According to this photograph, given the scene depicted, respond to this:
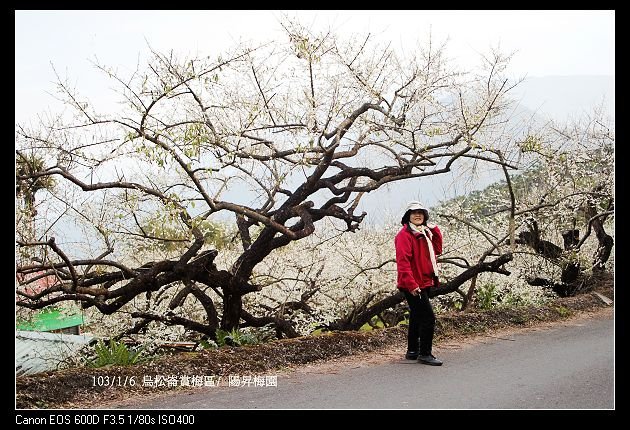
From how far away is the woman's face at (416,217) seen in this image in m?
6.03

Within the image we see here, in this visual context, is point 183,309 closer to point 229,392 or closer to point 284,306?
point 284,306

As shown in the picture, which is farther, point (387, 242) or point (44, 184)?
point (387, 242)

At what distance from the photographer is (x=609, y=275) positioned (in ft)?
38.0

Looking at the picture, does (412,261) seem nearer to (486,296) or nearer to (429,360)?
(429,360)

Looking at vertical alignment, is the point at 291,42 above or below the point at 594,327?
above

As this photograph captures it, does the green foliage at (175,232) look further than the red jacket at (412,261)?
Yes

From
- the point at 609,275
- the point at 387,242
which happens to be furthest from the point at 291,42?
the point at 609,275

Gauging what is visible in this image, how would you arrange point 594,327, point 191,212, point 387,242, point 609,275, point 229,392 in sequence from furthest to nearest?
point 609,275
point 387,242
point 594,327
point 191,212
point 229,392

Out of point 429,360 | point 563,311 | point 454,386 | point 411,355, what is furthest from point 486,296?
point 454,386

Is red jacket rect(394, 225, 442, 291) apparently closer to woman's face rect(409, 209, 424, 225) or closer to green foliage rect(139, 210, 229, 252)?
woman's face rect(409, 209, 424, 225)

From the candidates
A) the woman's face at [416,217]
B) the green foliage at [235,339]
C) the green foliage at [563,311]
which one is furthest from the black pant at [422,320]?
the green foliage at [563,311]

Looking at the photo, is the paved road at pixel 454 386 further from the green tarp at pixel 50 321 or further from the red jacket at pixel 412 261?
the green tarp at pixel 50 321
